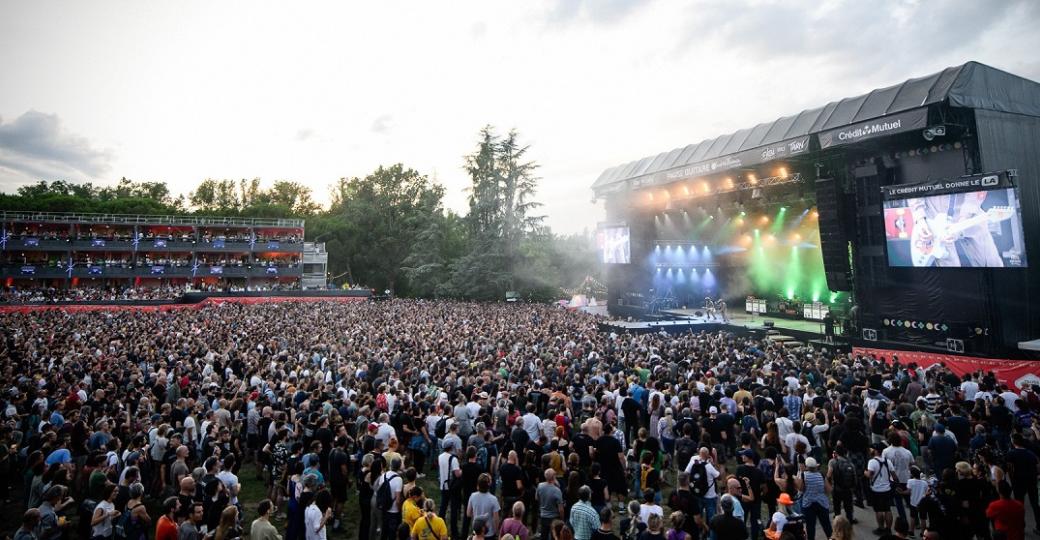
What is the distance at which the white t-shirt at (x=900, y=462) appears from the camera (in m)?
6.08

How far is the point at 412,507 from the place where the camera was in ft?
16.5

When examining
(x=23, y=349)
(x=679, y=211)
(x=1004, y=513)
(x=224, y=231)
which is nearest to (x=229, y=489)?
(x=1004, y=513)

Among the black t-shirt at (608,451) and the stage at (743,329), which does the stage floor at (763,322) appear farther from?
the black t-shirt at (608,451)

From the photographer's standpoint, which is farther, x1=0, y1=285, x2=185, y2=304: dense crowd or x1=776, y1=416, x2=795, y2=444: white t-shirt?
x1=0, y1=285, x2=185, y2=304: dense crowd

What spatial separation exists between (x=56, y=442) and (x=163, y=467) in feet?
4.33

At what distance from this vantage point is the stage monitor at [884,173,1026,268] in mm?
13766

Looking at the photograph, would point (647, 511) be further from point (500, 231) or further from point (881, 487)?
point (500, 231)

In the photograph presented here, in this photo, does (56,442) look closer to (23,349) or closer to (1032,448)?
(23,349)

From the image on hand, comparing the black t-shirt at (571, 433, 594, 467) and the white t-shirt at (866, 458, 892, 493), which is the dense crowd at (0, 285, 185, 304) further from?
the white t-shirt at (866, 458, 892, 493)

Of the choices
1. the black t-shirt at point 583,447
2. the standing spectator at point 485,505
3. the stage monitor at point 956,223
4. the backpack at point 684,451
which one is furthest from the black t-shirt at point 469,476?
the stage monitor at point 956,223

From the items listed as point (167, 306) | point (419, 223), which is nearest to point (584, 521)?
point (167, 306)

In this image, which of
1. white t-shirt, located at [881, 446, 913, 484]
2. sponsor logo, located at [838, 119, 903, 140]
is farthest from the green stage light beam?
white t-shirt, located at [881, 446, 913, 484]

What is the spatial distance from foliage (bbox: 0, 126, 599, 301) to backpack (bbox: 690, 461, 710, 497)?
106ft

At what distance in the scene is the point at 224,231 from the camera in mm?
54250
